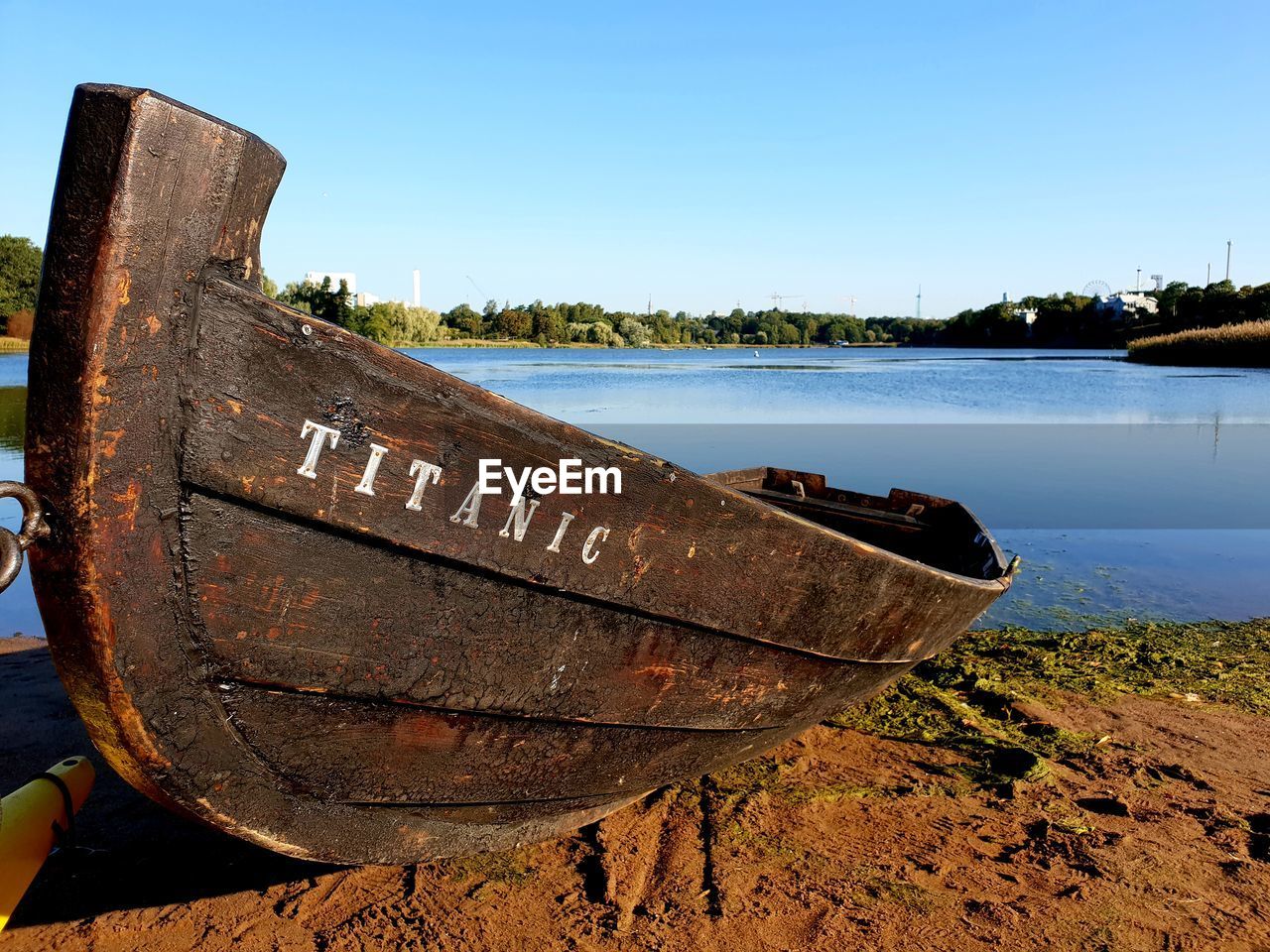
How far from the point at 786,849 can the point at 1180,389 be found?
28291 mm

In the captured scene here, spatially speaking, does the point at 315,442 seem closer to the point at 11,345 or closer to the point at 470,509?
the point at 470,509

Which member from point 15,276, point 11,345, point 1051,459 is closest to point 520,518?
point 1051,459

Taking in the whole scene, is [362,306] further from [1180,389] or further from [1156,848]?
[1156,848]

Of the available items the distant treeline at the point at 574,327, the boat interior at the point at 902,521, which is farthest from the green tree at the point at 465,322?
the boat interior at the point at 902,521

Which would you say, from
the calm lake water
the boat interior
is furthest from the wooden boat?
the calm lake water

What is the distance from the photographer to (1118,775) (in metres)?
3.46

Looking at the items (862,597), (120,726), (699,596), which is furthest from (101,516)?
(862,597)

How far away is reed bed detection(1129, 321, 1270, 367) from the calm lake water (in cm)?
799

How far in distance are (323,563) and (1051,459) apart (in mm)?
13303

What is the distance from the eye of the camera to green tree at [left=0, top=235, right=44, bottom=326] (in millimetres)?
57375

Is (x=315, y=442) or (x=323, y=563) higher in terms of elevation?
(x=315, y=442)

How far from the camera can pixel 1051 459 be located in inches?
514

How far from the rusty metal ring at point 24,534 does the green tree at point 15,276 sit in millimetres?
68373

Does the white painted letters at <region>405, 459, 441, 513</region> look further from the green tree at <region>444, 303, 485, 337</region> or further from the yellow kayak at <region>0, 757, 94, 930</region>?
the green tree at <region>444, 303, 485, 337</region>
